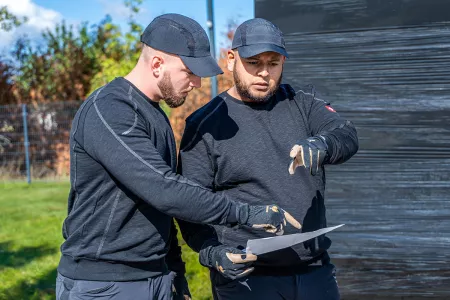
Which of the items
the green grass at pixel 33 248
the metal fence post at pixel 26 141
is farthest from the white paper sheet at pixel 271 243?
the metal fence post at pixel 26 141

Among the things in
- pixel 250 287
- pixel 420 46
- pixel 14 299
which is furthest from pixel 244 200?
pixel 14 299

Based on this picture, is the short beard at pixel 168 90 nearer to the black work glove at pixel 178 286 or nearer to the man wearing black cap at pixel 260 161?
the man wearing black cap at pixel 260 161

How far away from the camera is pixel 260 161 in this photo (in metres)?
2.26

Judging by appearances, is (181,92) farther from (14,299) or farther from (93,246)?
(14,299)

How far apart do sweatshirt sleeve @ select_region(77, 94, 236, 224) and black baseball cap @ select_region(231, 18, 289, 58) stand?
654 millimetres

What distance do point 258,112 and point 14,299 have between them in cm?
307

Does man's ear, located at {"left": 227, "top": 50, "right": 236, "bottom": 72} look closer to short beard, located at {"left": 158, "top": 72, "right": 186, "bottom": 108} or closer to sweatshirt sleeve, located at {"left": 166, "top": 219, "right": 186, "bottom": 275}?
short beard, located at {"left": 158, "top": 72, "right": 186, "bottom": 108}

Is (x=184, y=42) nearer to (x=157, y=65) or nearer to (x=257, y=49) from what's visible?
(x=157, y=65)

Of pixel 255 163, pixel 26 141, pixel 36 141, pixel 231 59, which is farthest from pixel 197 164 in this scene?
pixel 36 141

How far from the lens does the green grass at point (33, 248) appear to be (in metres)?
4.69

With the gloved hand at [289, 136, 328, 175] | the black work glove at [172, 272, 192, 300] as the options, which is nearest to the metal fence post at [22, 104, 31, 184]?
the black work glove at [172, 272, 192, 300]

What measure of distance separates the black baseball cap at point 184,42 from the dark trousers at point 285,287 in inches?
33.8

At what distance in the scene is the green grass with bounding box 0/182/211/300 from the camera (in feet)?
15.4

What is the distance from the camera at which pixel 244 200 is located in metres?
2.25
